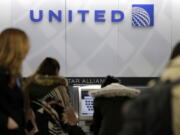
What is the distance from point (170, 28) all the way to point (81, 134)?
12.1 ft

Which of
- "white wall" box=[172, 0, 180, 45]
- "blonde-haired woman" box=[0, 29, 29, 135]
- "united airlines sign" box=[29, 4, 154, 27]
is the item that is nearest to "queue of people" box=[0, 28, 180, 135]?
"blonde-haired woman" box=[0, 29, 29, 135]

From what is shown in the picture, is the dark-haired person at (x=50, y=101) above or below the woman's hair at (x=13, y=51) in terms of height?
below

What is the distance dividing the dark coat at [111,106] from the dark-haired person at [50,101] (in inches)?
12.7

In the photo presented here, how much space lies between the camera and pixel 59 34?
720 cm

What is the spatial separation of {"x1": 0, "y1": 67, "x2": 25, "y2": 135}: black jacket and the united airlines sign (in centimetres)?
455

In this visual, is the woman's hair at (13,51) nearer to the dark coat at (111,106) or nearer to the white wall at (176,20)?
the dark coat at (111,106)

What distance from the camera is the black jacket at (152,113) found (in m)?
1.79

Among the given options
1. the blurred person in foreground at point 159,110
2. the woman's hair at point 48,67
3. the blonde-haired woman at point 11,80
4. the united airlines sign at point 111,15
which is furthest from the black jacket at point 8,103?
the united airlines sign at point 111,15

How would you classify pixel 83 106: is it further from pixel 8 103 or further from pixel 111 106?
pixel 8 103

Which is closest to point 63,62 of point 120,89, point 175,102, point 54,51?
point 54,51

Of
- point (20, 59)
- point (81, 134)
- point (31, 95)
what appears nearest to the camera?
point (20, 59)

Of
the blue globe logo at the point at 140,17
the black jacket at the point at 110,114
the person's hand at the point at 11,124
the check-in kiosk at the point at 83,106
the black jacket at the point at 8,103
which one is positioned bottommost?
the check-in kiosk at the point at 83,106

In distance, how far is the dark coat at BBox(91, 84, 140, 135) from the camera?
13.5 feet

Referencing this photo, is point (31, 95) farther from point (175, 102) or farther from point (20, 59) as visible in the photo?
point (175, 102)
